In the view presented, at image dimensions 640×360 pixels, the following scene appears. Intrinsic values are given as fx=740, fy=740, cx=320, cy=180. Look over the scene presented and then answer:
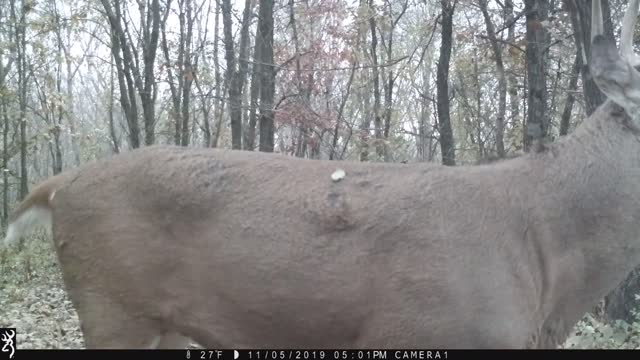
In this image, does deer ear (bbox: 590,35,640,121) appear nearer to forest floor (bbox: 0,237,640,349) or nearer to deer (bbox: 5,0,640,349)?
deer (bbox: 5,0,640,349)

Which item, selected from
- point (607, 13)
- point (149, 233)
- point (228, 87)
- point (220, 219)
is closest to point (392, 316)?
point (220, 219)

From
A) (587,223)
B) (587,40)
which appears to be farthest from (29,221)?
(587,40)

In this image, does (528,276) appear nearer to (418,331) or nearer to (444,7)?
(418,331)

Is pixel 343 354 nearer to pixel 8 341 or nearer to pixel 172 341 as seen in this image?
pixel 172 341

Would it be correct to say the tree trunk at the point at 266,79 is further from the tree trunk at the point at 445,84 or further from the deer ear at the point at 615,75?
the deer ear at the point at 615,75

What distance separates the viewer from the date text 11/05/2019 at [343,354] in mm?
3498

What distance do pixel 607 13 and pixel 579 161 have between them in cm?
348

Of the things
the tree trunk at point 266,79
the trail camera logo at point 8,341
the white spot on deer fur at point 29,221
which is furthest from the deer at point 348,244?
the tree trunk at point 266,79

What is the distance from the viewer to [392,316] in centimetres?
348

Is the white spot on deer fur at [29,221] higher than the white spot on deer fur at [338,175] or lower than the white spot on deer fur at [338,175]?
lower

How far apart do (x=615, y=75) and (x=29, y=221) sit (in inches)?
131

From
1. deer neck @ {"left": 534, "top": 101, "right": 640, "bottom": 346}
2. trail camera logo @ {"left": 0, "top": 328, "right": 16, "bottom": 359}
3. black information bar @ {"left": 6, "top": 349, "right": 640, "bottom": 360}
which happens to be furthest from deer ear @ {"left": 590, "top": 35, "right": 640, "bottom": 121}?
trail camera logo @ {"left": 0, "top": 328, "right": 16, "bottom": 359}

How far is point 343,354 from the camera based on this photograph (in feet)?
11.8

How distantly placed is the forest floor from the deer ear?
93.1 inches
